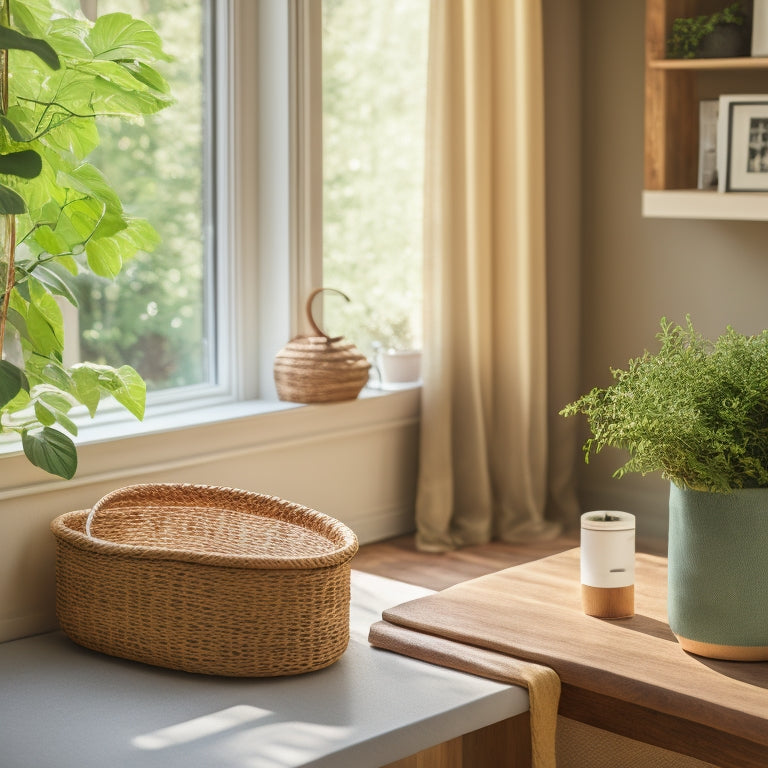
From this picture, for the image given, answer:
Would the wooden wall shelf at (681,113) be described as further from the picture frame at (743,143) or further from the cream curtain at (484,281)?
the cream curtain at (484,281)

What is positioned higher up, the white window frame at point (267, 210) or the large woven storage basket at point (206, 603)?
the white window frame at point (267, 210)

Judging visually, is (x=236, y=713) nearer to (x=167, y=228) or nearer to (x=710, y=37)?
(x=167, y=228)

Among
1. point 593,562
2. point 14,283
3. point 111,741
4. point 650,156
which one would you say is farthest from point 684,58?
point 111,741

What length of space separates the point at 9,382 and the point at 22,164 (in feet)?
1.11

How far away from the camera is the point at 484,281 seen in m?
3.42

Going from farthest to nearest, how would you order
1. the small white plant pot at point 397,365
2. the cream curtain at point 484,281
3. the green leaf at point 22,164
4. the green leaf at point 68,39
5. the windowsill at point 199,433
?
the small white plant pot at point 397,365 → the cream curtain at point 484,281 → the windowsill at point 199,433 → the green leaf at point 68,39 → the green leaf at point 22,164

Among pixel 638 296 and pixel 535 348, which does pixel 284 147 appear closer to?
pixel 535 348

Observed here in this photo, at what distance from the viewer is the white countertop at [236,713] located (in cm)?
187

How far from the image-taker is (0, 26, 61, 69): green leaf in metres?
1.78

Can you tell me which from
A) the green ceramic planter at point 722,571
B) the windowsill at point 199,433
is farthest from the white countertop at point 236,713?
the windowsill at point 199,433

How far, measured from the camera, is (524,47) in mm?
3406

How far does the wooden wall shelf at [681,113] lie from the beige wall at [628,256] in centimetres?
25

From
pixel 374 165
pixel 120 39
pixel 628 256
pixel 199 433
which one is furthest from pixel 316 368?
pixel 120 39

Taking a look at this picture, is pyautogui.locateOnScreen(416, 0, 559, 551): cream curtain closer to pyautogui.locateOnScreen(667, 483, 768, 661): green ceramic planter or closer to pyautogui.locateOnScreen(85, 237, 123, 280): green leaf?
pyautogui.locateOnScreen(85, 237, 123, 280): green leaf
